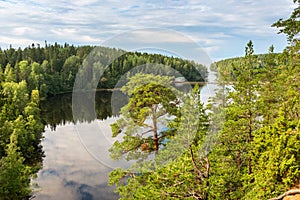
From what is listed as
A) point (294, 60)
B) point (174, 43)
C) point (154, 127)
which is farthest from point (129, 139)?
point (294, 60)

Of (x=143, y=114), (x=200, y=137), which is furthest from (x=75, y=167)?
(x=143, y=114)

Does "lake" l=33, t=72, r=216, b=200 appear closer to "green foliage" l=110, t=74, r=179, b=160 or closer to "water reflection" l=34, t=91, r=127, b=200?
"water reflection" l=34, t=91, r=127, b=200

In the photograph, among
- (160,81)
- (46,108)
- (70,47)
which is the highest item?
(70,47)

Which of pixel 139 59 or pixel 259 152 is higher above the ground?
pixel 139 59

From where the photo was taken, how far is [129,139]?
12508 millimetres

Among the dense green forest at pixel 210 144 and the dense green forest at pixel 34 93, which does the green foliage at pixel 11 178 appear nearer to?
the dense green forest at pixel 34 93

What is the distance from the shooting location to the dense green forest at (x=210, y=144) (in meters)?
9.70

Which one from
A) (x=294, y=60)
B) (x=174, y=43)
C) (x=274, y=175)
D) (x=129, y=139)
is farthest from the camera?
(x=294, y=60)

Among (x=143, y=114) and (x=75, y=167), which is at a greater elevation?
(x=143, y=114)

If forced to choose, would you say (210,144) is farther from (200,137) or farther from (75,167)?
(75,167)

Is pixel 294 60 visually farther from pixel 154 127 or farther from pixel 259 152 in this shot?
pixel 154 127

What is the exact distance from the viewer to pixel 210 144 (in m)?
12.5

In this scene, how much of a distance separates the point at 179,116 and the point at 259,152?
3167 mm

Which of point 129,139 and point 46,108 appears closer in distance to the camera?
point 129,139
